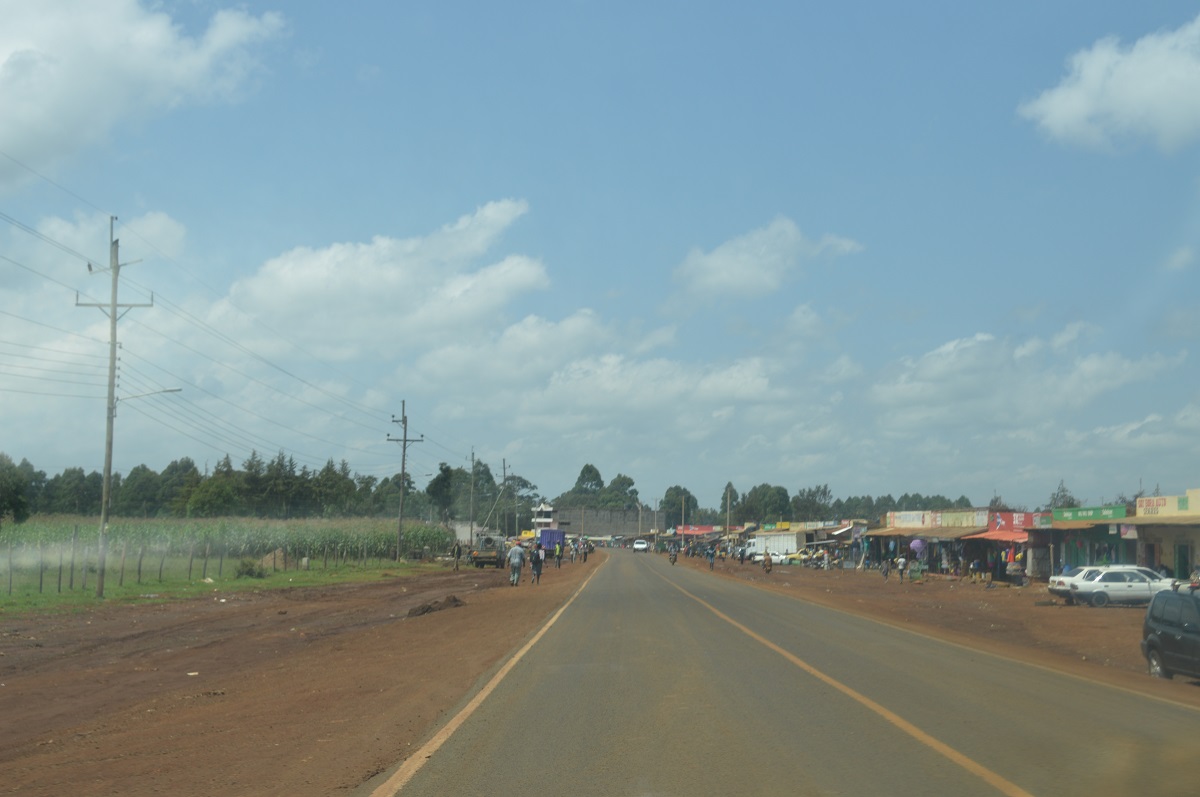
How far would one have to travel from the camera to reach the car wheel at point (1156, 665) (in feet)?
59.5

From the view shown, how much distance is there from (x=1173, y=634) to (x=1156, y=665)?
3.11ft

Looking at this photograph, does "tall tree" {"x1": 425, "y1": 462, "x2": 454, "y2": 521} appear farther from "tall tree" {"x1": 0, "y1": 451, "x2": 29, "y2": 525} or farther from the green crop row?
"tall tree" {"x1": 0, "y1": 451, "x2": 29, "y2": 525}

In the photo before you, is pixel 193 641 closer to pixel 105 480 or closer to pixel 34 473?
pixel 105 480

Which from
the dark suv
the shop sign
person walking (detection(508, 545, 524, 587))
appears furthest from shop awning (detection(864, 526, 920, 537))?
the dark suv

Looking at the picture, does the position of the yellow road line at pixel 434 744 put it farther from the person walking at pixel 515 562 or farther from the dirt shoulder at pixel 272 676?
the person walking at pixel 515 562

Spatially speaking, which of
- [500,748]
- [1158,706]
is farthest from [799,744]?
[1158,706]

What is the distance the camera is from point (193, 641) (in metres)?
24.7

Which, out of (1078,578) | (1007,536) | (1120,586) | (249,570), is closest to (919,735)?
(1120,586)

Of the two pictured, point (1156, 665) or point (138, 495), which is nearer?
point (1156, 665)

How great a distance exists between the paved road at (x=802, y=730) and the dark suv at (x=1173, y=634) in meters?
2.46

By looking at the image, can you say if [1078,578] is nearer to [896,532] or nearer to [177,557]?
[896,532]

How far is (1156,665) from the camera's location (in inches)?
727

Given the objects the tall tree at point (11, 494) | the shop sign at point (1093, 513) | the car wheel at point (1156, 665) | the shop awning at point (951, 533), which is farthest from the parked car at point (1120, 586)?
the tall tree at point (11, 494)

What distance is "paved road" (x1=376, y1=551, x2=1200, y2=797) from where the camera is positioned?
28.5 ft
